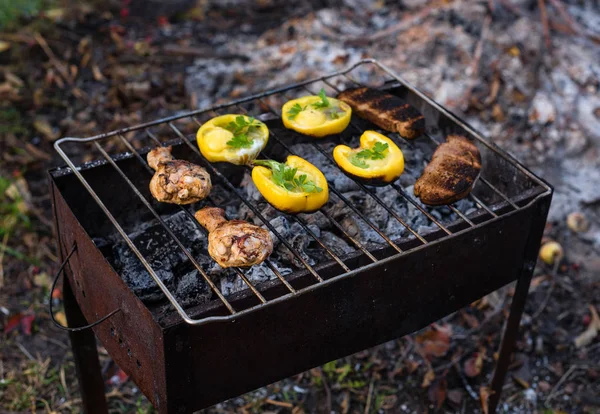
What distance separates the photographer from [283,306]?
2.46m

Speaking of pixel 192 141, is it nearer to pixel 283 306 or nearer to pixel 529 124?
pixel 283 306

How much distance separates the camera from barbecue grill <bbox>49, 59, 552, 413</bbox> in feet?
7.93

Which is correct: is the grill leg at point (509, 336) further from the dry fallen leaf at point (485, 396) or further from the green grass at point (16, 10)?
the green grass at point (16, 10)

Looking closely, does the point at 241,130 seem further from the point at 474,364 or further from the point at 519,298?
the point at 474,364

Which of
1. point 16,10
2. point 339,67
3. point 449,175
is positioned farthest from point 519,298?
point 16,10

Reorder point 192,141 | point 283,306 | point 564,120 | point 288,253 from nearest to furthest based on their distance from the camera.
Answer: point 283,306 → point 288,253 → point 192,141 → point 564,120

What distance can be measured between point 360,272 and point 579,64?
Result: 369cm

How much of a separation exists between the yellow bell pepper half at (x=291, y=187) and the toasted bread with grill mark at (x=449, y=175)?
46cm

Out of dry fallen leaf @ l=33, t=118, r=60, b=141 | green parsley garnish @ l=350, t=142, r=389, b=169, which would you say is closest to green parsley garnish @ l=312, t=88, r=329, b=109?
green parsley garnish @ l=350, t=142, r=389, b=169

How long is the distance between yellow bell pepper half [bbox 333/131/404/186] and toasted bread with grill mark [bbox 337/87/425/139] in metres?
0.24

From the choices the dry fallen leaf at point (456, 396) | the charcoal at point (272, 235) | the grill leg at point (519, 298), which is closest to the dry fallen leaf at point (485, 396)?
the grill leg at point (519, 298)

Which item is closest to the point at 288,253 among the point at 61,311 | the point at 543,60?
the point at 61,311

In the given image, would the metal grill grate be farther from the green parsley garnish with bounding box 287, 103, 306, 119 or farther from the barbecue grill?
the green parsley garnish with bounding box 287, 103, 306, 119

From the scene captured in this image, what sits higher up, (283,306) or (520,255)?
(283,306)
